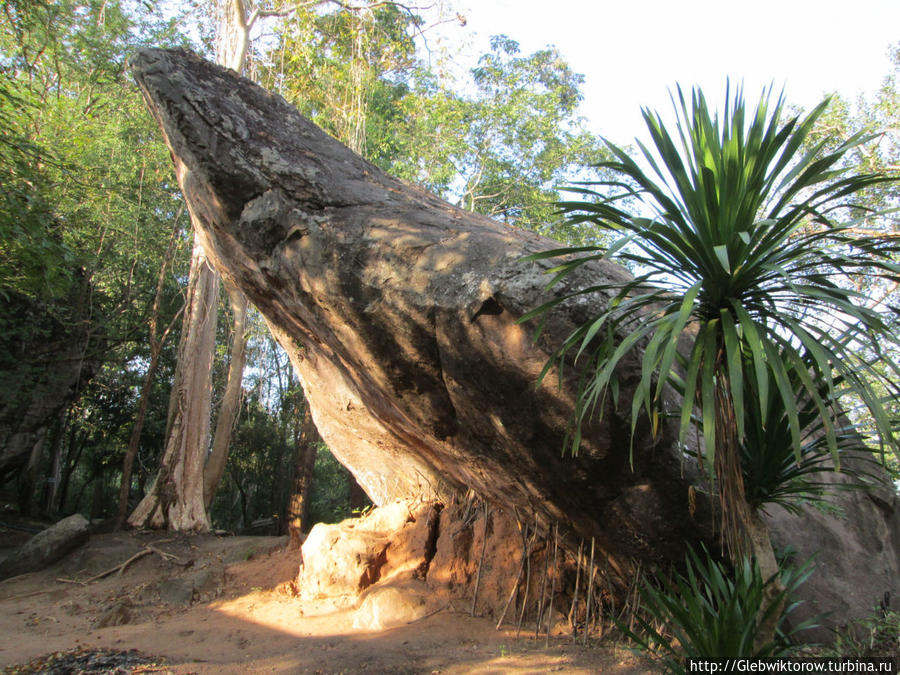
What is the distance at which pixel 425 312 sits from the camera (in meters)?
4.38

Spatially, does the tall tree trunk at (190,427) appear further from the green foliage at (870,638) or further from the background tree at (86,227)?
the green foliage at (870,638)

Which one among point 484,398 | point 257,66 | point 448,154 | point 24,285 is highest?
point 257,66

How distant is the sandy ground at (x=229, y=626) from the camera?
4188 mm

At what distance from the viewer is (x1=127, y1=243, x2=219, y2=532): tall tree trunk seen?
9852mm

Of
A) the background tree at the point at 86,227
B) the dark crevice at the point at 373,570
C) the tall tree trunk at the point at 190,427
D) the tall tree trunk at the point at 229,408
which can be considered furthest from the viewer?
the tall tree trunk at the point at 229,408

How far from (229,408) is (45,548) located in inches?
156

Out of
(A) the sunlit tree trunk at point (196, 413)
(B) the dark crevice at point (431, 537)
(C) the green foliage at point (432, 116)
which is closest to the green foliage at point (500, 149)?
(C) the green foliage at point (432, 116)

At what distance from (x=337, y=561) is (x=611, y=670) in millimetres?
2828

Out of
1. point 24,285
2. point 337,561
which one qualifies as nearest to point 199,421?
point 24,285

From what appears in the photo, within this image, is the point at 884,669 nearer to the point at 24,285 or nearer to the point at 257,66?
the point at 24,285

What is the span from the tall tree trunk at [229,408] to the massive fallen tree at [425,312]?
18.1ft

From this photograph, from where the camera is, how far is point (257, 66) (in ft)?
39.4

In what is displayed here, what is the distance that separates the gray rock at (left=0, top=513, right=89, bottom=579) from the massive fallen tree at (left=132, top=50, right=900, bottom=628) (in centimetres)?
464

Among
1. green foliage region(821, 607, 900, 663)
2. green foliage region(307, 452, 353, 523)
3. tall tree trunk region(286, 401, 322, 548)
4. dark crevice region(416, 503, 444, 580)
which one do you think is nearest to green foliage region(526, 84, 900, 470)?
green foliage region(821, 607, 900, 663)
